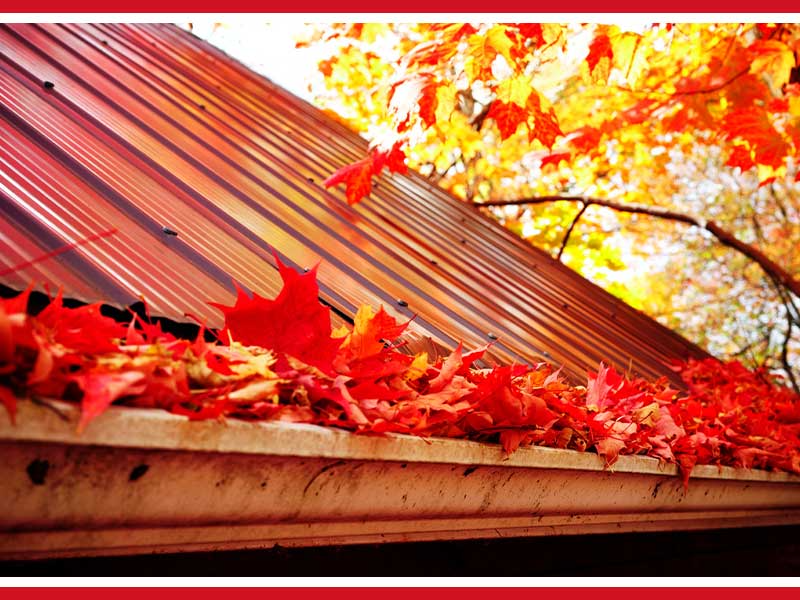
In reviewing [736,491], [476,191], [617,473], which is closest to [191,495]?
[617,473]

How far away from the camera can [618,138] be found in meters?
11.6

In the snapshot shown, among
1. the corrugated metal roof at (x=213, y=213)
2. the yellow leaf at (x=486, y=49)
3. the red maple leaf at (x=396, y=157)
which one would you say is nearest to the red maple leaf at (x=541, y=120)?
the yellow leaf at (x=486, y=49)

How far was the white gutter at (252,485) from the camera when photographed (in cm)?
103

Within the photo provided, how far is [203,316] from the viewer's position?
5.90 ft

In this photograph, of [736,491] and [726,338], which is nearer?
[736,491]

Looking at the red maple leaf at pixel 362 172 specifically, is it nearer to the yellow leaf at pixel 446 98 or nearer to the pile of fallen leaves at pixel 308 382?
the yellow leaf at pixel 446 98

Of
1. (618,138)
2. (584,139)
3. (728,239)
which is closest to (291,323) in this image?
(584,139)

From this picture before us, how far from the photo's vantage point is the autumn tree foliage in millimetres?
3779

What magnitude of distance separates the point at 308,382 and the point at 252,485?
0.71 feet

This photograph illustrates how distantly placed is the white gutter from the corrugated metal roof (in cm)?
54

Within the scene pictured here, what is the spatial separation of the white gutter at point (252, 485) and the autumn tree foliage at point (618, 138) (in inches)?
91.9

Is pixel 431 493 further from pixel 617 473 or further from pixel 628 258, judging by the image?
pixel 628 258

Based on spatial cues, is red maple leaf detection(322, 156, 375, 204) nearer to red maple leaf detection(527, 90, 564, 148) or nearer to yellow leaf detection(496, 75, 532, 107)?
yellow leaf detection(496, 75, 532, 107)

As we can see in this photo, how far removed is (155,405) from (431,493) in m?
0.71
